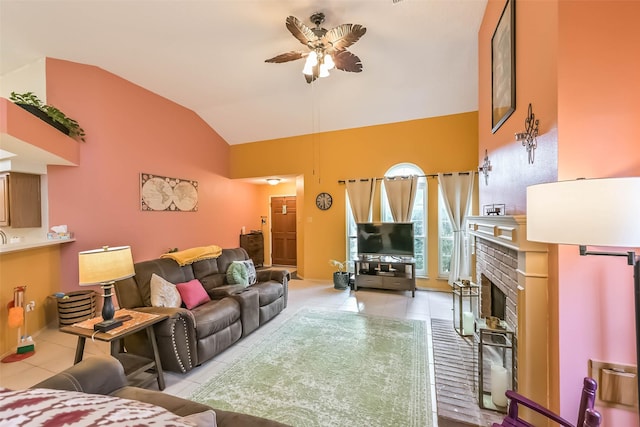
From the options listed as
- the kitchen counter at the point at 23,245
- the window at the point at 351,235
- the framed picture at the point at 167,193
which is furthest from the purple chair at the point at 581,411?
the framed picture at the point at 167,193

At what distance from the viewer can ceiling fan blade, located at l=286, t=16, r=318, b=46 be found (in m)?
2.35

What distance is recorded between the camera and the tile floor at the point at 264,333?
2.32 m

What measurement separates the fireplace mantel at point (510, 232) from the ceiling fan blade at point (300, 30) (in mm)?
2372

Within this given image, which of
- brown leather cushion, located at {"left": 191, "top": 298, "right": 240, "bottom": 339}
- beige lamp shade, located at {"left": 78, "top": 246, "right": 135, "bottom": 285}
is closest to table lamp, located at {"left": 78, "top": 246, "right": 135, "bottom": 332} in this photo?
beige lamp shade, located at {"left": 78, "top": 246, "right": 135, "bottom": 285}

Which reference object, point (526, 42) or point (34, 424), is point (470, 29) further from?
point (34, 424)

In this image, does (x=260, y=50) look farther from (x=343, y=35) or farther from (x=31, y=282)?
(x=31, y=282)

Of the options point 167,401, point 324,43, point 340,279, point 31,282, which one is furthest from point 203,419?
point 340,279

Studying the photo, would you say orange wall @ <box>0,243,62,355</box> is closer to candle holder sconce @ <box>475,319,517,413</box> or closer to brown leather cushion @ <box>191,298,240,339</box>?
brown leather cushion @ <box>191,298,240,339</box>

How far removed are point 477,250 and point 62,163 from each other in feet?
17.6

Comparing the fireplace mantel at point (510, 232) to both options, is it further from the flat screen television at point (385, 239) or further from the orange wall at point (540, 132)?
the flat screen television at point (385, 239)

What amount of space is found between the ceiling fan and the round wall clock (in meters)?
2.80

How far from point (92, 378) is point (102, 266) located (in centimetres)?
90

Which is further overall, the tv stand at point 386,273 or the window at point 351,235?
the window at point 351,235

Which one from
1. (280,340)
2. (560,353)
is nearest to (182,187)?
(280,340)
